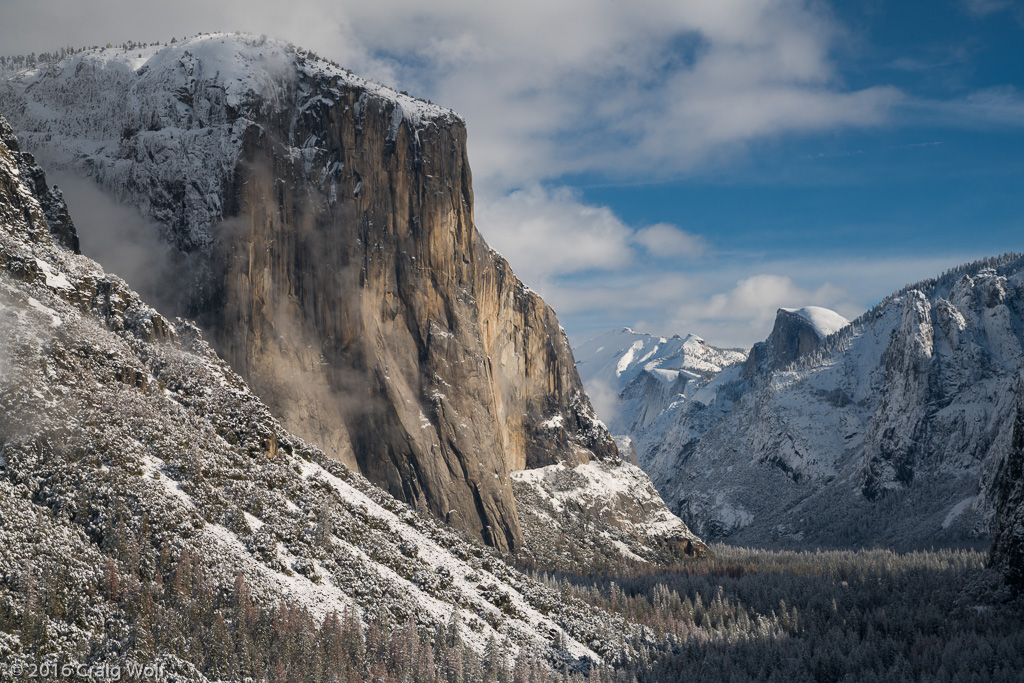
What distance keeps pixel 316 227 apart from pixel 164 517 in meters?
89.2

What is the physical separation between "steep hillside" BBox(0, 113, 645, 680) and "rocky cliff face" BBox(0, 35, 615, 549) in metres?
26.8

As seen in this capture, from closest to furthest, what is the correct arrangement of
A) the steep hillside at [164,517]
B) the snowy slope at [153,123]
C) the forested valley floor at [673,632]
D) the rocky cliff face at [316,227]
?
the steep hillside at [164,517]
the forested valley floor at [673,632]
the snowy slope at [153,123]
the rocky cliff face at [316,227]

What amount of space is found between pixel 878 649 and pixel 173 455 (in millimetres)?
109782

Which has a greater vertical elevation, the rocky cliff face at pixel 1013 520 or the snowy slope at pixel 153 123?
the snowy slope at pixel 153 123

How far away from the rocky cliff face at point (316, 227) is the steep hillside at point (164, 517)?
26785 millimetres

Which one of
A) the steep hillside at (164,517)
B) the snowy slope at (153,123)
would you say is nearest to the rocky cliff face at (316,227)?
the snowy slope at (153,123)

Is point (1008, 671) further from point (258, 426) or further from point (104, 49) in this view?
point (104, 49)

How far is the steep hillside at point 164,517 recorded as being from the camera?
6806cm

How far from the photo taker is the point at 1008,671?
111062mm

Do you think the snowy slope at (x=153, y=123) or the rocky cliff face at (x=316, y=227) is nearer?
the snowy slope at (x=153, y=123)

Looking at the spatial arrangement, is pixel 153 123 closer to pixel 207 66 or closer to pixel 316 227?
pixel 207 66

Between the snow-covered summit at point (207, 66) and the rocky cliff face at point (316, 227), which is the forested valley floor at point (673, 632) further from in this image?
the snow-covered summit at point (207, 66)

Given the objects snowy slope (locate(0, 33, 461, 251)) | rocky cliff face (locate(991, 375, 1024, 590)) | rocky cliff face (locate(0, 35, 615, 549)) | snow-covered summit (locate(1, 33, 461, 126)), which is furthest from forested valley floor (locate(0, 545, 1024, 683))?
snow-covered summit (locate(1, 33, 461, 126))

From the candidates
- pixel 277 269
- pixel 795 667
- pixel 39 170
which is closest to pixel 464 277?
pixel 277 269
